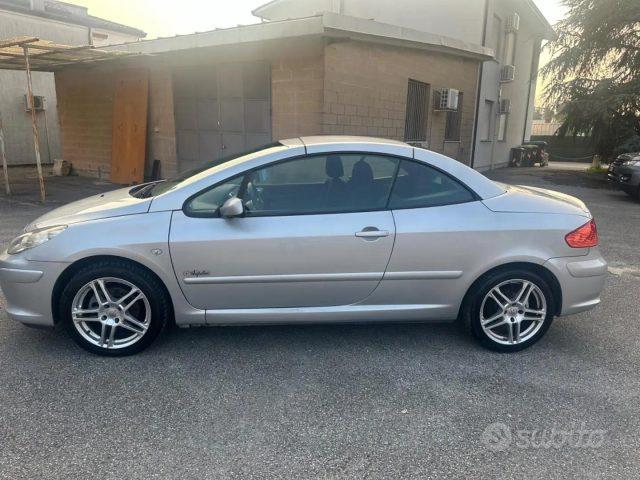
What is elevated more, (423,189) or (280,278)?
(423,189)

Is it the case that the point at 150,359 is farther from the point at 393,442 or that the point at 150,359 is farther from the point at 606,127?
the point at 606,127

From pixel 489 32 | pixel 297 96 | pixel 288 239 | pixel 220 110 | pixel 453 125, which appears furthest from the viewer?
pixel 489 32

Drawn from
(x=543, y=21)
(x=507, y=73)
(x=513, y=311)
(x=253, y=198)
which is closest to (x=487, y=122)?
(x=507, y=73)

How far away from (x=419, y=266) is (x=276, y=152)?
4.18 ft

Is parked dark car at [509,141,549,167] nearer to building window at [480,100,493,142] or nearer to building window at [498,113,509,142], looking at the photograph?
building window at [498,113,509,142]

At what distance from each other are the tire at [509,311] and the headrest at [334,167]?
125 centimetres

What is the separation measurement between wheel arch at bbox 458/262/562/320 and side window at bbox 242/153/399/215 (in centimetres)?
87

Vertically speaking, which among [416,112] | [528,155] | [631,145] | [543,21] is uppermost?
[543,21]

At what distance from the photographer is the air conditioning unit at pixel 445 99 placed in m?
11.0

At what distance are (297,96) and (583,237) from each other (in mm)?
5868

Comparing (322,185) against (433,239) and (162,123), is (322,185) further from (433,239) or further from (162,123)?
(162,123)

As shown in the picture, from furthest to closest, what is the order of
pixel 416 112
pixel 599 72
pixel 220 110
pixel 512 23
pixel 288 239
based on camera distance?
pixel 512 23
pixel 599 72
pixel 416 112
pixel 220 110
pixel 288 239

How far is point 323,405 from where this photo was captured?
2.71 metres

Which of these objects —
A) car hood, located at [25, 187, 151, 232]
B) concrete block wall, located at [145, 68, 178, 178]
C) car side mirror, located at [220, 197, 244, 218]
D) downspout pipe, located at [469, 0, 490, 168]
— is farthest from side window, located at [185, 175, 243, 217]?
downspout pipe, located at [469, 0, 490, 168]
